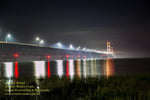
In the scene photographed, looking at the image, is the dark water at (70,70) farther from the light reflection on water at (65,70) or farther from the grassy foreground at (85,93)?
the grassy foreground at (85,93)

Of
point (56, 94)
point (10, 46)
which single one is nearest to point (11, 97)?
point (56, 94)

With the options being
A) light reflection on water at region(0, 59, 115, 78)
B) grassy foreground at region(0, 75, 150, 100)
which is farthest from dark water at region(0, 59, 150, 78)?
grassy foreground at region(0, 75, 150, 100)

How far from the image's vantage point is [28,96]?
32.9ft

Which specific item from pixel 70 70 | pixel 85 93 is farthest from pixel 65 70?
pixel 85 93

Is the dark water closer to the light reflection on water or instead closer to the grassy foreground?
→ the light reflection on water

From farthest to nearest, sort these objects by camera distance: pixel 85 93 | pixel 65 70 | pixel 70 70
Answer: pixel 70 70, pixel 65 70, pixel 85 93

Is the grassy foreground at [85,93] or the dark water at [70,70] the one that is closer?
the grassy foreground at [85,93]

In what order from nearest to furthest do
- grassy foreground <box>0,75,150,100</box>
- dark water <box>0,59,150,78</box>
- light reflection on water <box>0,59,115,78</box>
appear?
grassy foreground <box>0,75,150,100</box>
light reflection on water <box>0,59,115,78</box>
dark water <box>0,59,150,78</box>

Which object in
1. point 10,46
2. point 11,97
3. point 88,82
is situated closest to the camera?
point 11,97

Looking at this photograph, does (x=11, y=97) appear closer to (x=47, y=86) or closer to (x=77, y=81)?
(x=47, y=86)

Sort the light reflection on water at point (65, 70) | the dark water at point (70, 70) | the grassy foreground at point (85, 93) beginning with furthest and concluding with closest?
the dark water at point (70, 70) → the light reflection on water at point (65, 70) → the grassy foreground at point (85, 93)

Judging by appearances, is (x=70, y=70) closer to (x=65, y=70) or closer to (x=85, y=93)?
(x=65, y=70)

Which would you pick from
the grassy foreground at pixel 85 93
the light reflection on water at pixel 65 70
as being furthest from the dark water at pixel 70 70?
the grassy foreground at pixel 85 93

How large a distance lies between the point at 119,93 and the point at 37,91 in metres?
4.14
